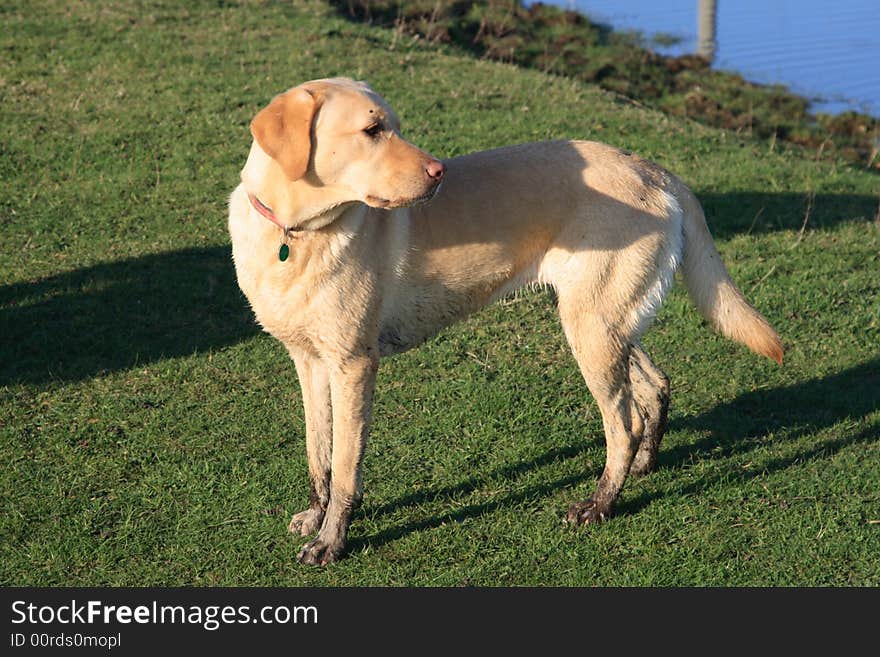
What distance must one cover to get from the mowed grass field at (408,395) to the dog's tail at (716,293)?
843 millimetres

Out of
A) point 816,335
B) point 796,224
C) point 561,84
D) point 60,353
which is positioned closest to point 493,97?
point 561,84

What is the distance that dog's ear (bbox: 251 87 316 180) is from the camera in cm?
407

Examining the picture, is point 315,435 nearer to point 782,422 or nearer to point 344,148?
point 344,148

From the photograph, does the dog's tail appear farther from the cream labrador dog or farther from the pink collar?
the pink collar

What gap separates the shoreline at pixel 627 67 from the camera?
13.0 meters

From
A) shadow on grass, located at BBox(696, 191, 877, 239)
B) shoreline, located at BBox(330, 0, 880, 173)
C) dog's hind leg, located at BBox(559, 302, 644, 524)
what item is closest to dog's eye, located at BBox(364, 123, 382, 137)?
dog's hind leg, located at BBox(559, 302, 644, 524)

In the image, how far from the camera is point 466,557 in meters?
4.92

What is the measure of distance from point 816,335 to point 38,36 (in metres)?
8.56

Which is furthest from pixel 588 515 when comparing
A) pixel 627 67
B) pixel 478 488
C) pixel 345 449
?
pixel 627 67

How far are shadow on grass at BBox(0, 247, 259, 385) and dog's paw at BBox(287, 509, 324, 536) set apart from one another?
203 cm

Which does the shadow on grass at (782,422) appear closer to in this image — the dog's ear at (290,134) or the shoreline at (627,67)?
the dog's ear at (290,134)

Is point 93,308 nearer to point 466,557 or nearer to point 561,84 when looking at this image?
point 466,557

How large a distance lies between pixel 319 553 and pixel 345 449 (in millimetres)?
520

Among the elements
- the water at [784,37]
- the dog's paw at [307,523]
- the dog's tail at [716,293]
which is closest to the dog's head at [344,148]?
the dog's tail at [716,293]
